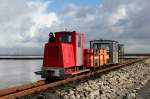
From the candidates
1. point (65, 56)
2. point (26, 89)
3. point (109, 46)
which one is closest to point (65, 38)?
point (65, 56)

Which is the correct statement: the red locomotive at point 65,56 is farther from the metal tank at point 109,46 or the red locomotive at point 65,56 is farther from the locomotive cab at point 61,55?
the metal tank at point 109,46

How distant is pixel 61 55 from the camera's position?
22469 mm

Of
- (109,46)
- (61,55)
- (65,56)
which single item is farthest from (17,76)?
(61,55)

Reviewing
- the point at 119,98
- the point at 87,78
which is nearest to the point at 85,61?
the point at 87,78

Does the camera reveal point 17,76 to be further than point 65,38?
Yes

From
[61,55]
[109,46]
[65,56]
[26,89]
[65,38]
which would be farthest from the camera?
[109,46]

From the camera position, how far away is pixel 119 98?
18234mm

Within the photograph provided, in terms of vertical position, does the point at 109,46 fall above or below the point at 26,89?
above

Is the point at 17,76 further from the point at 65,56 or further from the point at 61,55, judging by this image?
the point at 61,55

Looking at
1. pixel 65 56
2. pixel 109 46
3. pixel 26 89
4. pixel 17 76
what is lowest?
pixel 17 76

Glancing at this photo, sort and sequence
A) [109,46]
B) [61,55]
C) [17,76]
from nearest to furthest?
[61,55] < [109,46] < [17,76]

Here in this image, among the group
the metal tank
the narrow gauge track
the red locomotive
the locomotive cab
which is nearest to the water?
the metal tank

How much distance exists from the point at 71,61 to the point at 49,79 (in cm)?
189

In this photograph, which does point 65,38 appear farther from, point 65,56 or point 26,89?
Result: point 26,89
